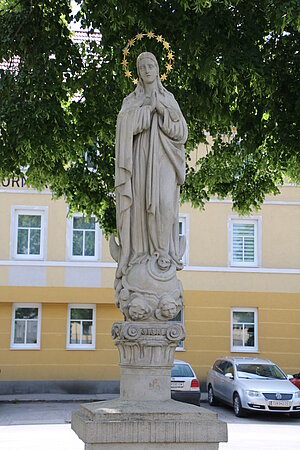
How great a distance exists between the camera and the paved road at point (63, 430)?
13953mm

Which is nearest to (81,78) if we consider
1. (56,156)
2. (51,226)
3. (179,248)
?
(56,156)

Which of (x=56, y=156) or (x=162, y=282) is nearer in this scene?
(x=162, y=282)

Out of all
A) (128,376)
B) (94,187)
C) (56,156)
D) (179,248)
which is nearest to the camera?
(128,376)

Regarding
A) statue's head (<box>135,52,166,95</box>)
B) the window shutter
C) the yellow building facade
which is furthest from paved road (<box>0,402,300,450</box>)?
statue's head (<box>135,52,166,95</box>)

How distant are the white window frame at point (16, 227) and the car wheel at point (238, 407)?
8800mm

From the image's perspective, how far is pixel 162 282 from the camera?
6715 millimetres

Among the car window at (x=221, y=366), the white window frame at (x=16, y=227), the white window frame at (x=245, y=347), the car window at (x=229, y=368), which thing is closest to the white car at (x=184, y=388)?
the car window at (x=229, y=368)

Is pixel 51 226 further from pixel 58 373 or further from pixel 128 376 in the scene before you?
pixel 128 376

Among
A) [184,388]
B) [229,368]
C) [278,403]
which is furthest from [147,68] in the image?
A: [229,368]

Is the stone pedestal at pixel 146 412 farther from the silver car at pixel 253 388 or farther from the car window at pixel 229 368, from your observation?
the car window at pixel 229 368

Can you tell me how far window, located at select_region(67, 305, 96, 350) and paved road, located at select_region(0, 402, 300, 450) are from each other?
2.92m

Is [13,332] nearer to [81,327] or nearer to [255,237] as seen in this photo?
[81,327]

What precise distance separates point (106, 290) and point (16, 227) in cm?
379

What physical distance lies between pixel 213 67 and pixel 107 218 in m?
5.22
